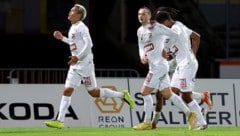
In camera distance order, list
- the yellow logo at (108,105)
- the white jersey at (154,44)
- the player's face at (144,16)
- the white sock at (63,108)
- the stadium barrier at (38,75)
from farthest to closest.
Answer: the stadium barrier at (38,75) < the yellow logo at (108,105) < the white sock at (63,108) < the player's face at (144,16) < the white jersey at (154,44)

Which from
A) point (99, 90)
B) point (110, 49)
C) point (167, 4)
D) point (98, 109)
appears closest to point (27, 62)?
point (110, 49)

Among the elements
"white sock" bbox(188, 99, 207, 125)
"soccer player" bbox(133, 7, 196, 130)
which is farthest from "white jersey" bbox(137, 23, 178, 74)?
"white sock" bbox(188, 99, 207, 125)

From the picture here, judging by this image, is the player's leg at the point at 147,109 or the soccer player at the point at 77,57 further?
the soccer player at the point at 77,57

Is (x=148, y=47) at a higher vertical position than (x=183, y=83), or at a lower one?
higher

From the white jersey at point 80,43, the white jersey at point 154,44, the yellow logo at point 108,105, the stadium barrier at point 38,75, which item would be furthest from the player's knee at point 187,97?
the stadium barrier at point 38,75

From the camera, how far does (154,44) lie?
16.4 m

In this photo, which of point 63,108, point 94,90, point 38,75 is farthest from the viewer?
point 38,75

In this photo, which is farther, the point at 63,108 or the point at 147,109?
the point at 63,108

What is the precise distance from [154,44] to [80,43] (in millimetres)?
1430

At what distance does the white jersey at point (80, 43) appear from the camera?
16750mm

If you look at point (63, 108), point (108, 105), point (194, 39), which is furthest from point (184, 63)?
point (108, 105)

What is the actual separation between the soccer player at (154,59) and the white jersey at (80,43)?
0.98 meters

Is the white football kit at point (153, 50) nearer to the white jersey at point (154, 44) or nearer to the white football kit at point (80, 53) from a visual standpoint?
the white jersey at point (154, 44)

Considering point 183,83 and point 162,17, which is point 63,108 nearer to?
point 183,83
